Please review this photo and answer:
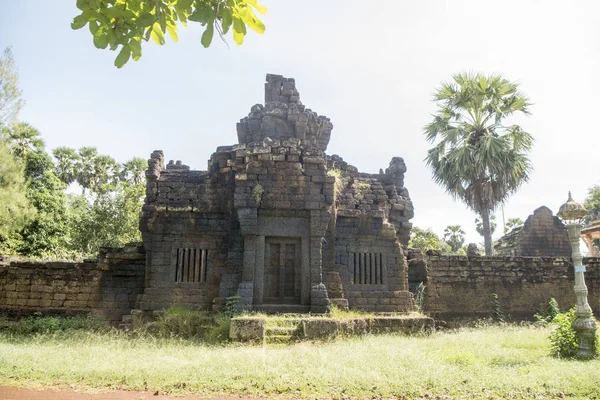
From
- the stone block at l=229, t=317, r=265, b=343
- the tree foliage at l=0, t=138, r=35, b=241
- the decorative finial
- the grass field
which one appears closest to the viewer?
the grass field

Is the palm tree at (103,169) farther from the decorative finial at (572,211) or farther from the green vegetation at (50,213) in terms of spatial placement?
the decorative finial at (572,211)

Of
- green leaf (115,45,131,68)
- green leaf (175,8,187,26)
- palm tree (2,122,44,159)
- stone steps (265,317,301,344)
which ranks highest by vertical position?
palm tree (2,122,44,159)

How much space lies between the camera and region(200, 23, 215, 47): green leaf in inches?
147

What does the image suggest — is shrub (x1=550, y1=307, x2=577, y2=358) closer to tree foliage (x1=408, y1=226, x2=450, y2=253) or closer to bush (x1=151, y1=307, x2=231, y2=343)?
bush (x1=151, y1=307, x2=231, y2=343)

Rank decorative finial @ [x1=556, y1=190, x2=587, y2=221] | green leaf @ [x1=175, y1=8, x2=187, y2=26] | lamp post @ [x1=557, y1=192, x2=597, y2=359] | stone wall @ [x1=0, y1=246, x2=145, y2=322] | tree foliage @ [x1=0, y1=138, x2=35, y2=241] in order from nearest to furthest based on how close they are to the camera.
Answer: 1. green leaf @ [x1=175, y1=8, x2=187, y2=26]
2. lamp post @ [x1=557, y1=192, x2=597, y2=359]
3. decorative finial @ [x1=556, y1=190, x2=587, y2=221]
4. stone wall @ [x1=0, y1=246, x2=145, y2=322]
5. tree foliage @ [x1=0, y1=138, x2=35, y2=241]

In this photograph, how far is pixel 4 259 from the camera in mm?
13961

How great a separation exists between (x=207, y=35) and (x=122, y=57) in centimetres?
80

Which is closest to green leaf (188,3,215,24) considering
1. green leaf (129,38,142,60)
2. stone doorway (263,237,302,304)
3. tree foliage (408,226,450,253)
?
green leaf (129,38,142,60)

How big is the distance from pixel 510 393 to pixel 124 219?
907 inches


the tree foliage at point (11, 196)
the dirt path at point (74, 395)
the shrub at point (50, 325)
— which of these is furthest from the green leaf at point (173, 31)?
the tree foliage at point (11, 196)

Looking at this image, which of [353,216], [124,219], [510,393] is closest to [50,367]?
[510,393]

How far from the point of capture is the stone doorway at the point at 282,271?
1159 cm

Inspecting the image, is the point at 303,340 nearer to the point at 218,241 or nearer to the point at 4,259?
the point at 218,241

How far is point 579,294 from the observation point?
8734mm
